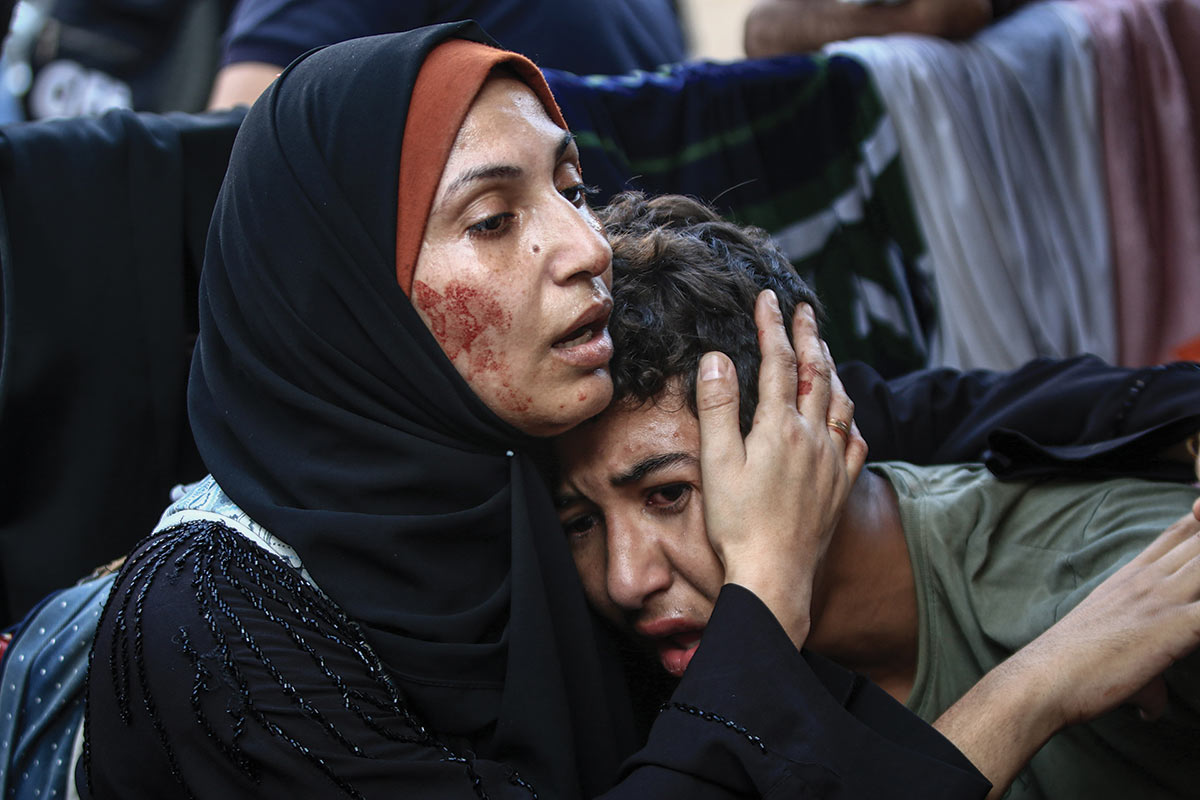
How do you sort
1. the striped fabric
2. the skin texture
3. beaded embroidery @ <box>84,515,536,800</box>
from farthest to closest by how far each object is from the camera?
1. the striped fabric
2. the skin texture
3. beaded embroidery @ <box>84,515,536,800</box>

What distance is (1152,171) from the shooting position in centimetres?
265

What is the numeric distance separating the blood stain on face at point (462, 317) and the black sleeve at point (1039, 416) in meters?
0.90

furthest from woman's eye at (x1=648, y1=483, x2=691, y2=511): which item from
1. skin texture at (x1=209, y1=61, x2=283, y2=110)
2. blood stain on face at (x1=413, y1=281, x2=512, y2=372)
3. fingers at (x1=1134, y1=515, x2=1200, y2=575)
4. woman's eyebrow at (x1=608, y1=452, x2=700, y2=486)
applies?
skin texture at (x1=209, y1=61, x2=283, y2=110)

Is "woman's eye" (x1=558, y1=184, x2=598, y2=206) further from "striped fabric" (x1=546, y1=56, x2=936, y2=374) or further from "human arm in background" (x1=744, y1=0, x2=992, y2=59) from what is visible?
"human arm in background" (x1=744, y1=0, x2=992, y2=59)

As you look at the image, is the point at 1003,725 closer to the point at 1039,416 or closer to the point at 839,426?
the point at 839,426

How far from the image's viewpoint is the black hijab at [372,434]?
1.32 m

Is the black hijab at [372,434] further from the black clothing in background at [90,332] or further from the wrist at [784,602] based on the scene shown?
the black clothing in background at [90,332]

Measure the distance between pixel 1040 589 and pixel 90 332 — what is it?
1476mm

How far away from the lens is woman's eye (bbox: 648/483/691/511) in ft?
5.17

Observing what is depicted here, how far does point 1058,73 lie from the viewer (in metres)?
2.64

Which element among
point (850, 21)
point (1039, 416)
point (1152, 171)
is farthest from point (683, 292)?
point (1152, 171)

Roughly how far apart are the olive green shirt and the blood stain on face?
81 cm

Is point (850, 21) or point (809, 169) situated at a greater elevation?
point (850, 21)

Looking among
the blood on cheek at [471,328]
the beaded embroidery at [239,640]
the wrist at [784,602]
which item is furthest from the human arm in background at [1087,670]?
the blood on cheek at [471,328]
